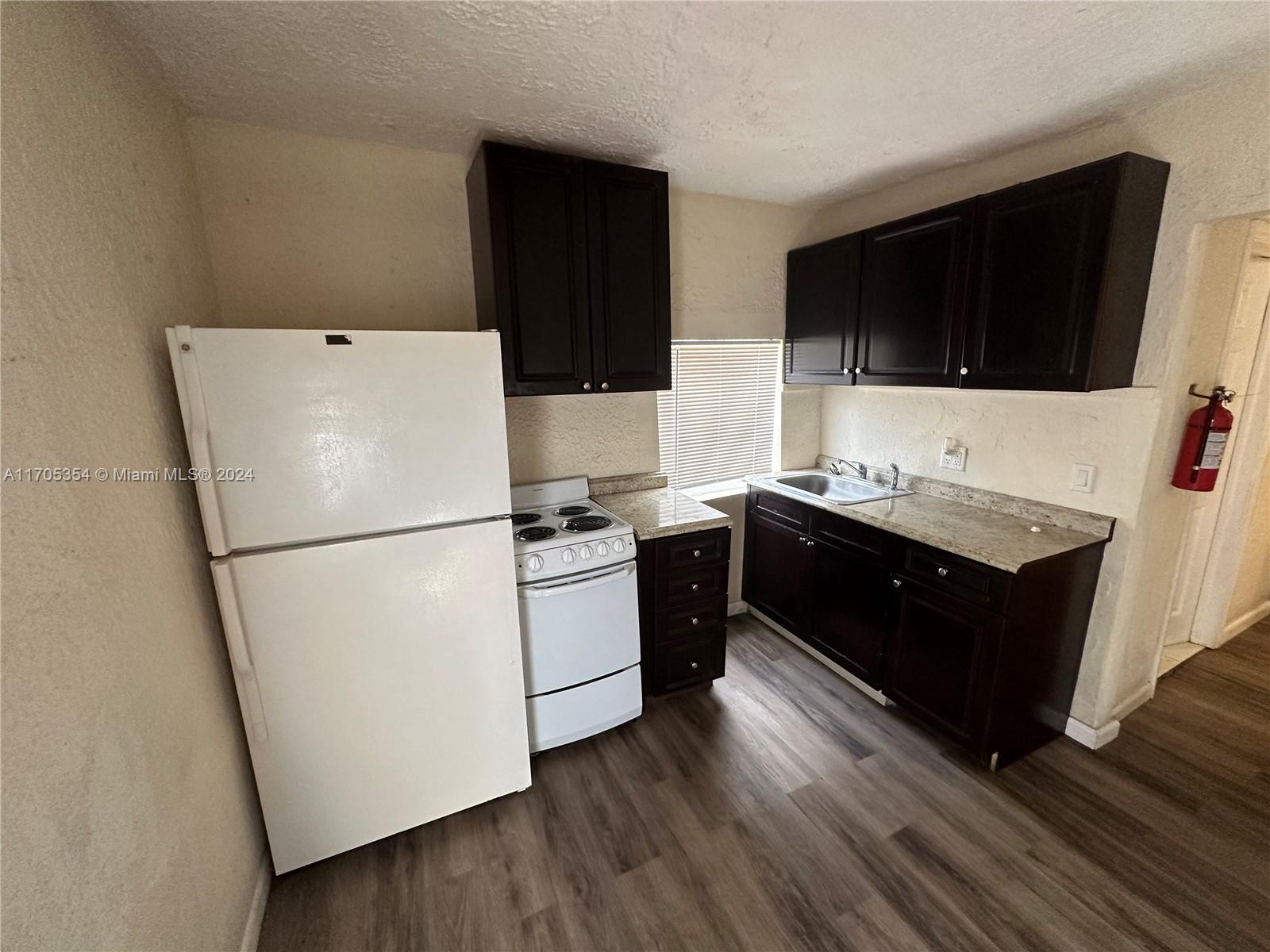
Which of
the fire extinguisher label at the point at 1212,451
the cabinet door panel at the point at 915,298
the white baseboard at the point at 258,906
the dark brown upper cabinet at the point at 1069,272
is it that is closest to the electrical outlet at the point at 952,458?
the cabinet door panel at the point at 915,298

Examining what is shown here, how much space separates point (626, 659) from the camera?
89.7 inches

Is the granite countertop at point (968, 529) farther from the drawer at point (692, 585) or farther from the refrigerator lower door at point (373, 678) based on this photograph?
the refrigerator lower door at point (373, 678)

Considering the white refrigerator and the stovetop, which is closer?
the white refrigerator

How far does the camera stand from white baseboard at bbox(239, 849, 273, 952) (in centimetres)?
147

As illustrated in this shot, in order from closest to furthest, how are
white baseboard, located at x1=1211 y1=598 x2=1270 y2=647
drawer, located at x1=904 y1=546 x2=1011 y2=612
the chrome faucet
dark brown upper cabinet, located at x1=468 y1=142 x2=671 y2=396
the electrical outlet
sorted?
drawer, located at x1=904 y1=546 x2=1011 y2=612 < dark brown upper cabinet, located at x1=468 y1=142 x2=671 y2=396 < the electrical outlet < white baseboard, located at x1=1211 y1=598 x2=1270 y2=647 < the chrome faucet

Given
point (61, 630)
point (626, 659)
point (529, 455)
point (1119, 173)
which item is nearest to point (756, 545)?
point (626, 659)

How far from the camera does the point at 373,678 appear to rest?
1.68m

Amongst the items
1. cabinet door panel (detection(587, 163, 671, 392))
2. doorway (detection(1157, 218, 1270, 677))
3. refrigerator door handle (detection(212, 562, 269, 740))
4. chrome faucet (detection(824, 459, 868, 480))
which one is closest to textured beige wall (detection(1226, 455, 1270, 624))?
doorway (detection(1157, 218, 1270, 677))

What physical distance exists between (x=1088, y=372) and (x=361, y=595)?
2.54 m

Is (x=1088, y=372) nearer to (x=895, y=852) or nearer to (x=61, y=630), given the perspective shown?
(x=895, y=852)

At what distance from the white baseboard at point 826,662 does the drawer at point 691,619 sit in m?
0.67

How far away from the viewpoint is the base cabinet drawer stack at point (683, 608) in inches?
93.1

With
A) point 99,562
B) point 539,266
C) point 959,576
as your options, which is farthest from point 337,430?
point 959,576

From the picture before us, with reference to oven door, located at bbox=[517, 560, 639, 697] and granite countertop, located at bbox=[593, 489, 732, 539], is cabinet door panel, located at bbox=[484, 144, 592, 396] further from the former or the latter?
oven door, located at bbox=[517, 560, 639, 697]
